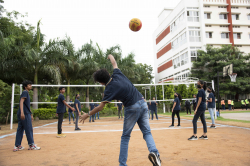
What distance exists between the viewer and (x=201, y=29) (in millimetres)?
34469

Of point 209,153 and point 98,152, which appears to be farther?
point 98,152

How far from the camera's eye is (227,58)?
105ft

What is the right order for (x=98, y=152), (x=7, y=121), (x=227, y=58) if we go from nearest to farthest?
1. (x=98, y=152)
2. (x=7, y=121)
3. (x=227, y=58)

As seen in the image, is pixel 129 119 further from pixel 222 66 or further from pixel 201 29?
pixel 201 29

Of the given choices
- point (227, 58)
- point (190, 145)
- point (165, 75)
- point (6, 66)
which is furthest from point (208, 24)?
point (190, 145)

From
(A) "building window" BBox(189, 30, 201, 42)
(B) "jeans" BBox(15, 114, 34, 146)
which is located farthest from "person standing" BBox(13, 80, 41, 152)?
(A) "building window" BBox(189, 30, 201, 42)

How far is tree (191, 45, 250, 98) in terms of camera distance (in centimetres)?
3017

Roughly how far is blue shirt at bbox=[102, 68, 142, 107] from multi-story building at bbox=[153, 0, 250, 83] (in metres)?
31.7

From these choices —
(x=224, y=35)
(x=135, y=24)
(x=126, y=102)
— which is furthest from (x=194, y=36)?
(x=126, y=102)

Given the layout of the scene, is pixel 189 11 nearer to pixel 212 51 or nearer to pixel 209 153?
pixel 212 51

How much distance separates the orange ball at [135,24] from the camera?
8.79 m

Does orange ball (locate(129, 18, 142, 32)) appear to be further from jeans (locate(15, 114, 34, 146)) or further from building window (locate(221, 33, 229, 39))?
building window (locate(221, 33, 229, 39))

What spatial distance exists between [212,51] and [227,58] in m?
2.64

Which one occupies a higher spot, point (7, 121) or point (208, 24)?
point (208, 24)
